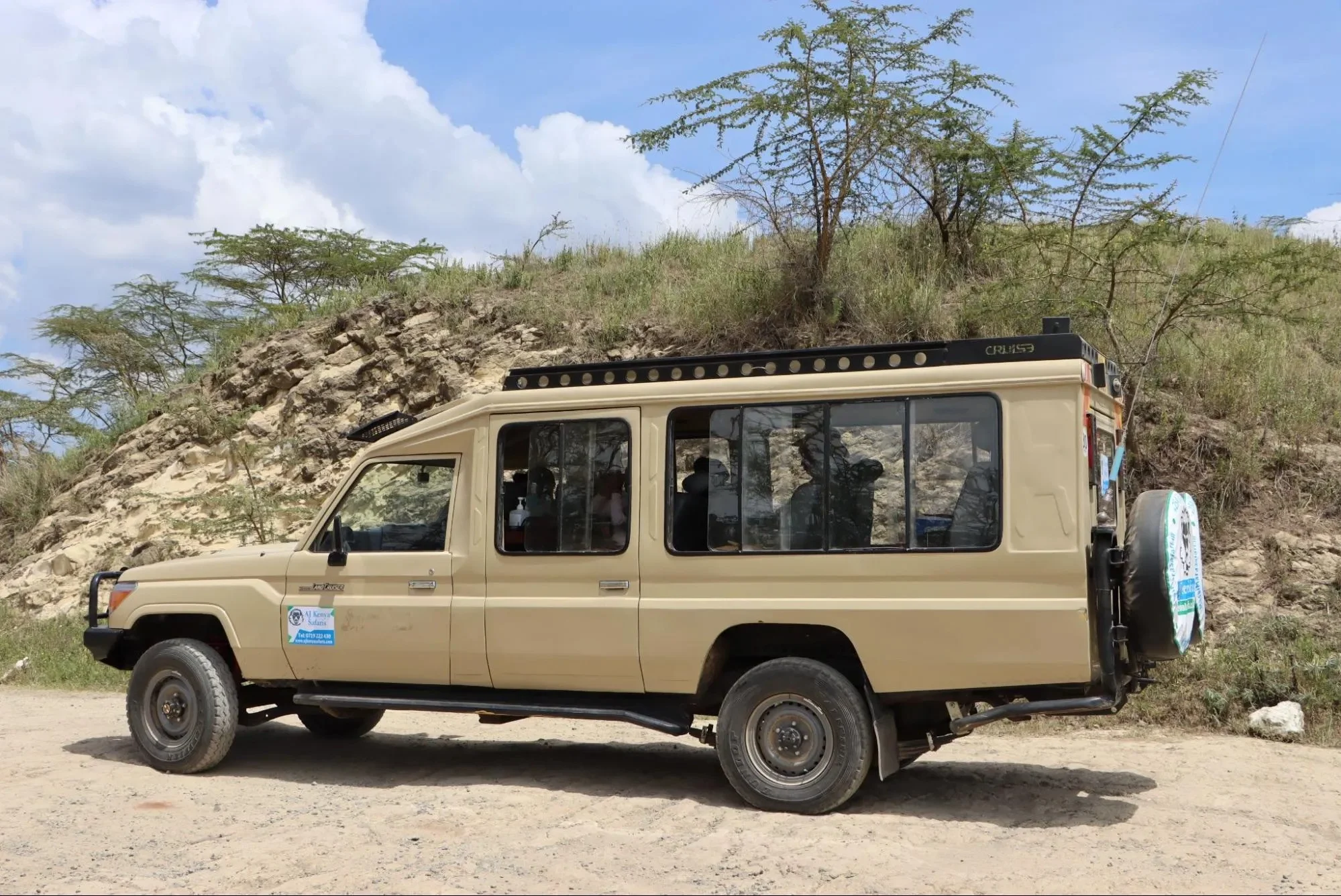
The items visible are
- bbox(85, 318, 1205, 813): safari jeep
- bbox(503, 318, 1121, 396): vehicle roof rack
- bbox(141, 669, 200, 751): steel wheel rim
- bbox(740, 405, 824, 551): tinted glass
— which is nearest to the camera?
bbox(85, 318, 1205, 813): safari jeep

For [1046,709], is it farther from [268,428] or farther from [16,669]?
[268,428]

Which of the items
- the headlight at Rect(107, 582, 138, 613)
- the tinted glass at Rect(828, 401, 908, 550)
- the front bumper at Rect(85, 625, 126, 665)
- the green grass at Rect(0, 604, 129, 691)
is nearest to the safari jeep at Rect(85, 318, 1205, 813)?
the tinted glass at Rect(828, 401, 908, 550)

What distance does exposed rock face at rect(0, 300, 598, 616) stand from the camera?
17.8 m

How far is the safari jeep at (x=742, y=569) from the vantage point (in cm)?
638

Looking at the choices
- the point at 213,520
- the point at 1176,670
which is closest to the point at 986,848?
the point at 1176,670

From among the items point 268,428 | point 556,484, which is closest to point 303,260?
point 268,428

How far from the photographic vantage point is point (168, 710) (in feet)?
27.7

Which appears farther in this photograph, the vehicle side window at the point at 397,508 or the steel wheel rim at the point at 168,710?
the steel wheel rim at the point at 168,710

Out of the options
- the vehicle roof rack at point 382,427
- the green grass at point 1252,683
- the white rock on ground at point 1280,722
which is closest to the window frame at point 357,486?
the vehicle roof rack at point 382,427

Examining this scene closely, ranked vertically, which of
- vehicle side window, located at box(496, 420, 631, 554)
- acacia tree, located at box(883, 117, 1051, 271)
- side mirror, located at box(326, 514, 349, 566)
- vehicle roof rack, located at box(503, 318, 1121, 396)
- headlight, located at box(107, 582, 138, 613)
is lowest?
headlight, located at box(107, 582, 138, 613)

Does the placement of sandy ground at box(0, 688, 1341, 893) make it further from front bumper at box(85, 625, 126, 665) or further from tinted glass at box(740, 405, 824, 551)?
tinted glass at box(740, 405, 824, 551)

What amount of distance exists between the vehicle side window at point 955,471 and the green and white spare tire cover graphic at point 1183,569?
0.89 m

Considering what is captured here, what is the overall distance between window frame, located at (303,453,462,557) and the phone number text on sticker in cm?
39

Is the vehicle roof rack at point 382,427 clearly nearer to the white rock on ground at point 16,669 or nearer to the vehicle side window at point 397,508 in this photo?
the vehicle side window at point 397,508
